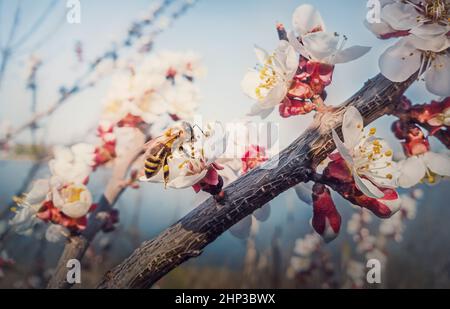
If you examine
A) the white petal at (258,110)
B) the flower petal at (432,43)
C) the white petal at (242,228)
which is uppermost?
the flower petal at (432,43)

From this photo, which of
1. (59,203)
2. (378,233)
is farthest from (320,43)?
(378,233)

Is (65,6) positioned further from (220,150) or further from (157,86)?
(220,150)

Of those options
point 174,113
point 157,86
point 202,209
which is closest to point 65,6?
point 157,86

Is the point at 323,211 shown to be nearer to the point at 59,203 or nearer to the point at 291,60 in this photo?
the point at 291,60

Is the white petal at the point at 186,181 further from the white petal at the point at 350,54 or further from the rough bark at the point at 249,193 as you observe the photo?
the white petal at the point at 350,54

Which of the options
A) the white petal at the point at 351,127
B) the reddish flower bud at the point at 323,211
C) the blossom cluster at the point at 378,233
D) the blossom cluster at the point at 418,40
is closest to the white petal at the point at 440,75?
the blossom cluster at the point at 418,40
